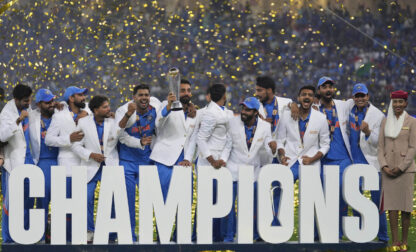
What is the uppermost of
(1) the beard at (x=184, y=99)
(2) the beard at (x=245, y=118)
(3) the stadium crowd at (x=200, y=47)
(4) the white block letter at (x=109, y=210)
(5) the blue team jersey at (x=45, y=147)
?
(3) the stadium crowd at (x=200, y=47)

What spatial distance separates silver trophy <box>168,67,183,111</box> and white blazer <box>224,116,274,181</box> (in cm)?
62

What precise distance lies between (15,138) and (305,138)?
2695mm

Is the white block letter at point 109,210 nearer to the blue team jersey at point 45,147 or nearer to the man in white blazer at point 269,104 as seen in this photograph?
the blue team jersey at point 45,147

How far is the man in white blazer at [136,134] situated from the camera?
8836 millimetres

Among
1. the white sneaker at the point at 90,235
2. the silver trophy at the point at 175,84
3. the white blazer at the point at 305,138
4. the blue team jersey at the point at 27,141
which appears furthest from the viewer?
the white blazer at the point at 305,138

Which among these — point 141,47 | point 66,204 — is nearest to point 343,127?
point 66,204

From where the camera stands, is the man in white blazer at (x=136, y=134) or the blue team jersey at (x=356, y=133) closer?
Result: the man in white blazer at (x=136, y=134)

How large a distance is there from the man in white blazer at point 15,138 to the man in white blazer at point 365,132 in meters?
3.08

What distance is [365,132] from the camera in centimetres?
929

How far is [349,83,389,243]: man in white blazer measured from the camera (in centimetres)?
933

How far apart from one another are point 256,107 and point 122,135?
4.08ft

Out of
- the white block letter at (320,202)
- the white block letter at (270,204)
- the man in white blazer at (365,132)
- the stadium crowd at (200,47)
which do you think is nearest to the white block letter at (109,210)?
the white block letter at (270,204)

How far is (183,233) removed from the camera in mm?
8578

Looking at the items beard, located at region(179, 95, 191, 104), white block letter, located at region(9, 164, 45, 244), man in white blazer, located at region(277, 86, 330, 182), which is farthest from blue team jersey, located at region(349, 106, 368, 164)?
white block letter, located at region(9, 164, 45, 244)
